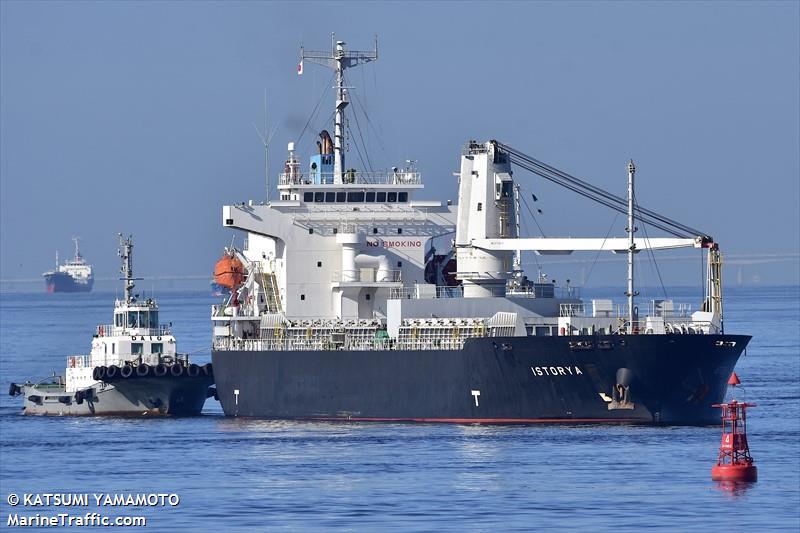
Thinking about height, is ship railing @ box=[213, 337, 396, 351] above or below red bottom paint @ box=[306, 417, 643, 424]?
above

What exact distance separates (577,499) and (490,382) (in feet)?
52.9

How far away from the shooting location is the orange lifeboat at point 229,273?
6925cm

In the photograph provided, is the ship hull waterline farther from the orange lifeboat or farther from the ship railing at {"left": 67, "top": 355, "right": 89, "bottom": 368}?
the ship railing at {"left": 67, "top": 355, "right": 89, "bottom": 368}

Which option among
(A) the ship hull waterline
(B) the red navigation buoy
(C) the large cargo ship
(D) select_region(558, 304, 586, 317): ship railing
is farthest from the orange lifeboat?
(B) the red navigation buoy

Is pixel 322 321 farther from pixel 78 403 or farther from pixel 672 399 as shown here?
pixel 672 399

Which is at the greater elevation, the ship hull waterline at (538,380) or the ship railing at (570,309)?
the ship railing at (570,309)

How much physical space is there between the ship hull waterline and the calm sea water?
3.93 feet

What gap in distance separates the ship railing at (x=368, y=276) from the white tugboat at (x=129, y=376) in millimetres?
6326

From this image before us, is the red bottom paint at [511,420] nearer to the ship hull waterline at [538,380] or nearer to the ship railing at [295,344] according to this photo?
the ship hull waterline at [538,380]

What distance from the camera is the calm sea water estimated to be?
40.2m

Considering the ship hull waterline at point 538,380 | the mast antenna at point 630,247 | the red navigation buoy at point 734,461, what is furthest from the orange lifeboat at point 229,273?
the red navigation buoy at point 734,461

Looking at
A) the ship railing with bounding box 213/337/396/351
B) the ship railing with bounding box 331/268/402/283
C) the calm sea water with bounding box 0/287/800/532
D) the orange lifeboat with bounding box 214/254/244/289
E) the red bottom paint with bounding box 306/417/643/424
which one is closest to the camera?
the calm sea water with bounding box 0/287/800/532

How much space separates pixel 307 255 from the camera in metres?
66.2

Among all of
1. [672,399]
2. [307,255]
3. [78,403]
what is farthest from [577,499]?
[78,403]
